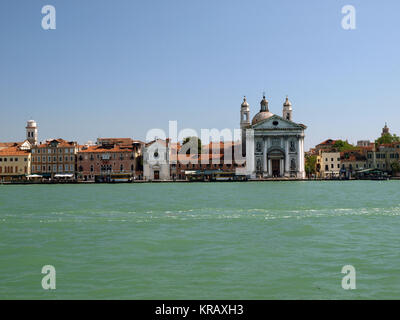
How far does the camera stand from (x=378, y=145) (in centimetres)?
8525

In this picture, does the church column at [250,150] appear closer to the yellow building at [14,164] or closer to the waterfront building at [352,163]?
the waterfront building at [352,163]

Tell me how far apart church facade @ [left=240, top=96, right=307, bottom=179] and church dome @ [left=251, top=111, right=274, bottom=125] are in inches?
183

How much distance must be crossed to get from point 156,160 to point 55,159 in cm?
1552

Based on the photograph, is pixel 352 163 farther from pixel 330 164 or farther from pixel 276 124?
pixel 276 124

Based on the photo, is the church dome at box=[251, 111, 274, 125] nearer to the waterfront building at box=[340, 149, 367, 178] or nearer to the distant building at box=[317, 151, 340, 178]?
the distant building at box=[317, 151, 340, 178]

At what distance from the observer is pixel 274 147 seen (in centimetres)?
7525

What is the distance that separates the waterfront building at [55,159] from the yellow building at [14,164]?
1143mm

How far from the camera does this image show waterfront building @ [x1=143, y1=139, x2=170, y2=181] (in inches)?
2950

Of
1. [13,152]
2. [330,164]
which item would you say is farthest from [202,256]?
[330,164]

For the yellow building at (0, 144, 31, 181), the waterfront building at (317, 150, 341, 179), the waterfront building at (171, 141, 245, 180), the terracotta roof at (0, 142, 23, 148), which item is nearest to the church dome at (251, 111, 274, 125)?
the waterfront building at (171, 141, 245, 180)
